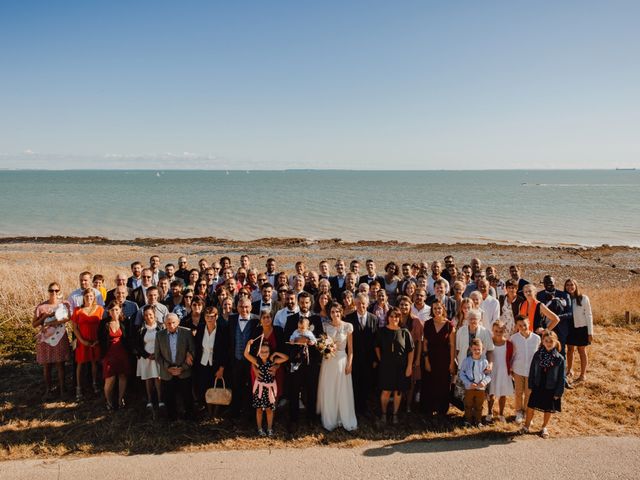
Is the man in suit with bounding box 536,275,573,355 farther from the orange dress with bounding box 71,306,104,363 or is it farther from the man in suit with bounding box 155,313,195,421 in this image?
the orange dress with bounding box 71,306,104,363

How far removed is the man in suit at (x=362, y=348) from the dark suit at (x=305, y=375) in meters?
0.65

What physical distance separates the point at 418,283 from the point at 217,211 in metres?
52.3

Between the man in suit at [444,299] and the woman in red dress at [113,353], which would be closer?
the woman in red dress at [113,353]

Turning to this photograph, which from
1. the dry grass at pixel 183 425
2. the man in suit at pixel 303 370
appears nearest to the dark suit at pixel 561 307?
the dry grass at pixel 183 425

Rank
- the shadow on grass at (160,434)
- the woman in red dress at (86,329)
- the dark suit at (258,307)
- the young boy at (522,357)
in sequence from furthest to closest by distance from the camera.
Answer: the dark suit at (258,307) → the woman in red dress at (86,329) → the young boy at (522,357) → the shadow on grass at (160,434)

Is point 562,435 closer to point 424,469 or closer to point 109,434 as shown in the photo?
point 424,469

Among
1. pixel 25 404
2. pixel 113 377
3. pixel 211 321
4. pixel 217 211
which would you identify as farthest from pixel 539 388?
pixel 217 211

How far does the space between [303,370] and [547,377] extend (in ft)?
12.0

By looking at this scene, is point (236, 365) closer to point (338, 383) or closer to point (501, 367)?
point (338, 383)

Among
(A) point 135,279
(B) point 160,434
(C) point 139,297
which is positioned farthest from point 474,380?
(A) point 135,279

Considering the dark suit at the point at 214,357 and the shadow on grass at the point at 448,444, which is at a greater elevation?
the dark suit at the point at 214,357

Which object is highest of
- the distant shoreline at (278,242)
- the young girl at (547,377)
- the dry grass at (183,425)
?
the young girl at (547,377)

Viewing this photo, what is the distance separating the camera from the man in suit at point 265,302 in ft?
28.6

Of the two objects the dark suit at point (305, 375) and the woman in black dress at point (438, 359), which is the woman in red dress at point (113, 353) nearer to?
the dark suit at point (305, 375)
